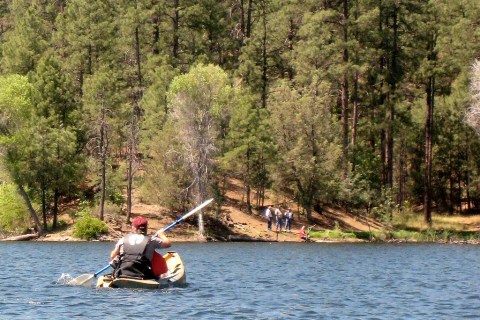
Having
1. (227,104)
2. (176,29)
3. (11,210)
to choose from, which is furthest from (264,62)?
(11,210)

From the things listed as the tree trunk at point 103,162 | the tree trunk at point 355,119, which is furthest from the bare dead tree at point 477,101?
the tree trunk at point 103,162

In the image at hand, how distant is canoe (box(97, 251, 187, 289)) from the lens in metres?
25.1

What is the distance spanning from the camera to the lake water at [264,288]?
22.0 m

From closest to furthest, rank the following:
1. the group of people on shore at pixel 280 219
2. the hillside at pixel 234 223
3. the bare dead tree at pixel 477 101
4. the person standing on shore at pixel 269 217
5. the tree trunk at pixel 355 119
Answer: the bare dead tree at pixel 477 101 < the hillside at pixel 234 223 < the group of people on shore at pixel 280 219 < the person standing on shore at pixel 269 217 < the tree trunk at pixel 355 119

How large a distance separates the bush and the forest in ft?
5.82

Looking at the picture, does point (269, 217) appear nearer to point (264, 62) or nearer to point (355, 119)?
point (355, 119)

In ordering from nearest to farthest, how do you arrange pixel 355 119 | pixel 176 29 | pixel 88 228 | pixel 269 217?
pixel 88 228 → pixel 269 217 → pixel 355 119 → pixel 176 29

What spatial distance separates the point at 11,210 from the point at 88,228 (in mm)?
5628

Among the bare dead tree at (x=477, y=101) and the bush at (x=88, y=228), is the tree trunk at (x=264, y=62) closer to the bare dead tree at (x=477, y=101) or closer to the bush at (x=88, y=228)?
the bare dead tree at (x=477, y=101)

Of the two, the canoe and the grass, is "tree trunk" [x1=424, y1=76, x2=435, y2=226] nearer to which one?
the grass

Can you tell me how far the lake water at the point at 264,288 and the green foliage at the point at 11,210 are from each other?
1196cm

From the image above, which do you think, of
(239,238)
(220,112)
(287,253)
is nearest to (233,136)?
(220,112)

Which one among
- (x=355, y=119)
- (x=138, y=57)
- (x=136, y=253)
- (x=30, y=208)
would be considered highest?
(x=138, y=57)

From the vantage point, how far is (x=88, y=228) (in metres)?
56.4
